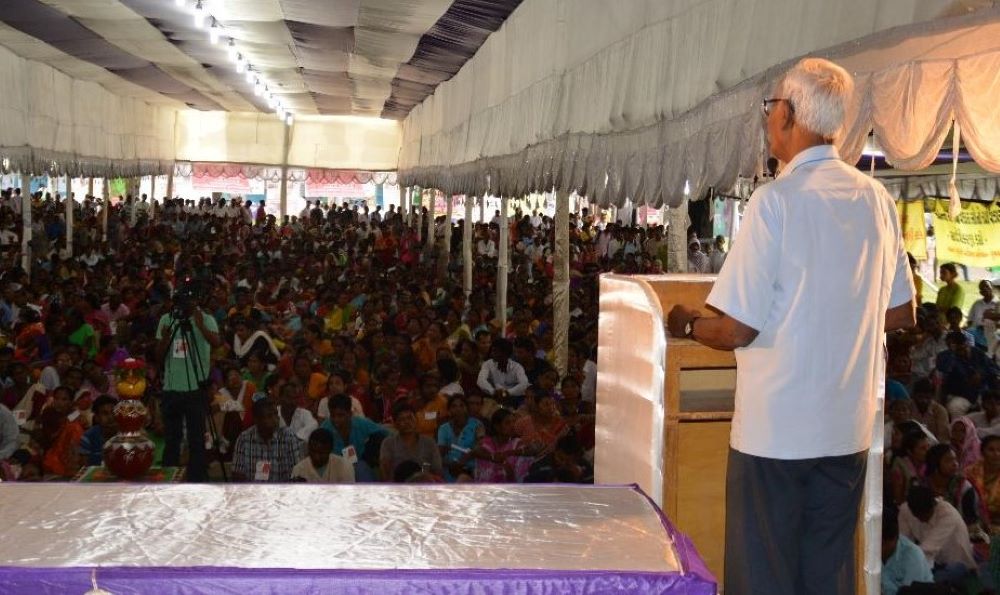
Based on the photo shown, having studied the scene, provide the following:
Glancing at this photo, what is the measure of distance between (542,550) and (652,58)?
14.2 feet

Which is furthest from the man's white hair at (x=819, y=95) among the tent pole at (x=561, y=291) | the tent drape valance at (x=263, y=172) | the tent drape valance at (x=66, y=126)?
the tent drape valance at (x=263, y=172)

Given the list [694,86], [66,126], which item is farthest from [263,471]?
[66,126]

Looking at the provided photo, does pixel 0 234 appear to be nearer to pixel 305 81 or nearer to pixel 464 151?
pixel 305 81

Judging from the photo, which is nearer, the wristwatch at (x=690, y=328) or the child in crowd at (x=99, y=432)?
the wristwatch at (x=690, y=328)

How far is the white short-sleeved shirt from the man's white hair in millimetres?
61

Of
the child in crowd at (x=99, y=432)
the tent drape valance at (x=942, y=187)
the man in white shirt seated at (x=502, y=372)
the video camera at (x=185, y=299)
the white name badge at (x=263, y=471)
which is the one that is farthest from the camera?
the tent drape valance at (x=942, y=187)

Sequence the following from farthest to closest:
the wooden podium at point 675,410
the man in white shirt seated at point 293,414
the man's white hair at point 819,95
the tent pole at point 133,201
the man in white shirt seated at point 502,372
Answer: the tent pole at point 133,201
the man in white shirt seated at point 502,372
the man in white shirt seated at point 293,414
the wooden podium at point 675,410
the man's white hair at point 819,95

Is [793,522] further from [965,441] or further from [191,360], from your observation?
[191,360]

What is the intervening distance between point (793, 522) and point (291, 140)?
1174 inches

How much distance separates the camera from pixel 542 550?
2.34m

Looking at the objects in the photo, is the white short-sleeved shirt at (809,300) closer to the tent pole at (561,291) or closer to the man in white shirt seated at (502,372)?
the man in white shirt seated at (502,372)

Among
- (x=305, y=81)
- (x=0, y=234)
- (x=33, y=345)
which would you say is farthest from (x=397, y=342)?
(x=0, y=234)

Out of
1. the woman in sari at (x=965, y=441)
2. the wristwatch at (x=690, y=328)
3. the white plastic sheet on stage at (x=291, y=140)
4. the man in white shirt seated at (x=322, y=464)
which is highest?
the white plastic sheet on stage at (x=291, y=140)

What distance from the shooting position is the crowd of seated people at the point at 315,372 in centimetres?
752
